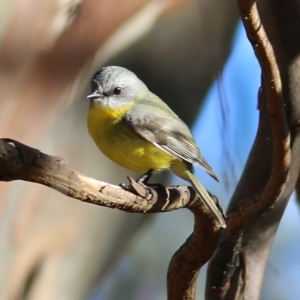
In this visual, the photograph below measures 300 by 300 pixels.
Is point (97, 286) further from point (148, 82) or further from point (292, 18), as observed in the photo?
point (292, 18)

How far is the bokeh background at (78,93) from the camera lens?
146cm

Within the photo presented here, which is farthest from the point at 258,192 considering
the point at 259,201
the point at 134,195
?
the point at 134,195

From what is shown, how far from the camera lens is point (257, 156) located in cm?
138

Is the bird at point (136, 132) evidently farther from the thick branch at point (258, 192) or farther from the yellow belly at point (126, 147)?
the thick branch at point (258, 192)

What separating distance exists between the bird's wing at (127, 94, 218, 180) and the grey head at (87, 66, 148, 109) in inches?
1.9

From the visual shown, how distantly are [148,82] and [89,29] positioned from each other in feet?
1.15

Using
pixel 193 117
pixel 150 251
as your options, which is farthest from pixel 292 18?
pixel 150 251

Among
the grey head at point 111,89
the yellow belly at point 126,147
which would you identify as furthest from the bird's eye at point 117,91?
the yellow belly at point 126,147

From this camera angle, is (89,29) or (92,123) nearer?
(92,123)

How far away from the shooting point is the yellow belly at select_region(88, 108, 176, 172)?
1309mm

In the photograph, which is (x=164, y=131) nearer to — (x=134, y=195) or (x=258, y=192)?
(x=258, y=192)

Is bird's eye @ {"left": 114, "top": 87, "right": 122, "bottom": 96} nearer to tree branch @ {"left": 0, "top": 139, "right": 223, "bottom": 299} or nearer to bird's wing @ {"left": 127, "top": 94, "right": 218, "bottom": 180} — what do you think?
bird's wing @ {"left": 127, "top": 94, "right": 218, "bottom": 180}

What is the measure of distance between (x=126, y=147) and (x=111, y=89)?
0.24m

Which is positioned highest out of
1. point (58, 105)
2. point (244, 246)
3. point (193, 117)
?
point (193, 117)
